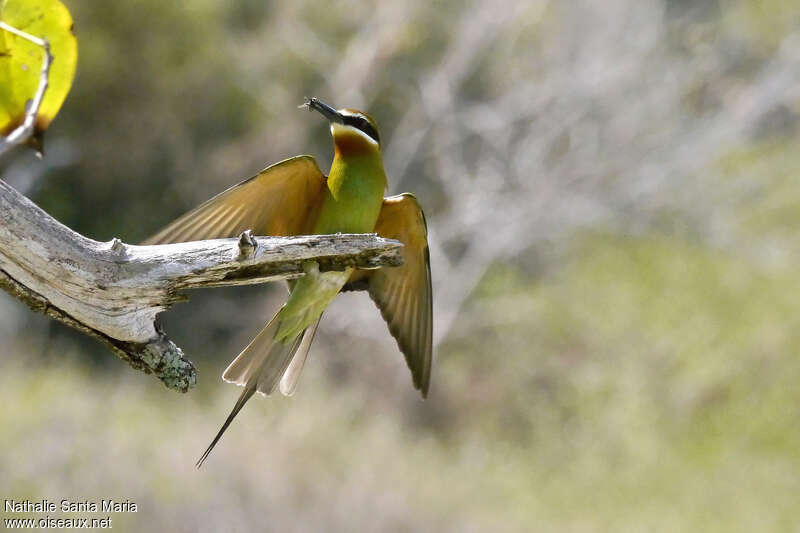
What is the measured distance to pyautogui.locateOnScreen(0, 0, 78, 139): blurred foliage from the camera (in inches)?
59.2

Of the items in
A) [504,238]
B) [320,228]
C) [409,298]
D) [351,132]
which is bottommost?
[504,238]

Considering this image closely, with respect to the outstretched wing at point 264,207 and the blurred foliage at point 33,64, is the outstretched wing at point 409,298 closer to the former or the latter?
the outstretched wing at point 264,207

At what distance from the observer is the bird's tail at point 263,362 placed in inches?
87.7

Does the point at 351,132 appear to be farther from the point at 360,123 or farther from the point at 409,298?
the point at 409,298

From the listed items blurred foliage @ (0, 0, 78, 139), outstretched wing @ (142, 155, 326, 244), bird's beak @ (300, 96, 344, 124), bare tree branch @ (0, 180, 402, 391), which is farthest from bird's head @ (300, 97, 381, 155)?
blurred foliage @ (0, 0, 78, 139)

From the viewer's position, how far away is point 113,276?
1624mm

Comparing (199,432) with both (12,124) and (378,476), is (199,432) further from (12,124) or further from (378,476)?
(12,124)

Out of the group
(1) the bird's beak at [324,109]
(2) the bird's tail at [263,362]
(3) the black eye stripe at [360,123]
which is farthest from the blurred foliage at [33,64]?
(3) the black eye stripe at [360,123]

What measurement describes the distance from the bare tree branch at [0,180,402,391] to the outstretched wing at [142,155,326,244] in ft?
1.71

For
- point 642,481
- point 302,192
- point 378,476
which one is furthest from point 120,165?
point 302,192

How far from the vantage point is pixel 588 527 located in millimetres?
5598

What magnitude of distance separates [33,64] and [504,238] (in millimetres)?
5782

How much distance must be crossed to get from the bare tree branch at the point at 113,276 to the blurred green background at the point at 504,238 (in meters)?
3.75

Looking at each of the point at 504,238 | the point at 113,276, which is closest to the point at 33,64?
the point at 113,276
